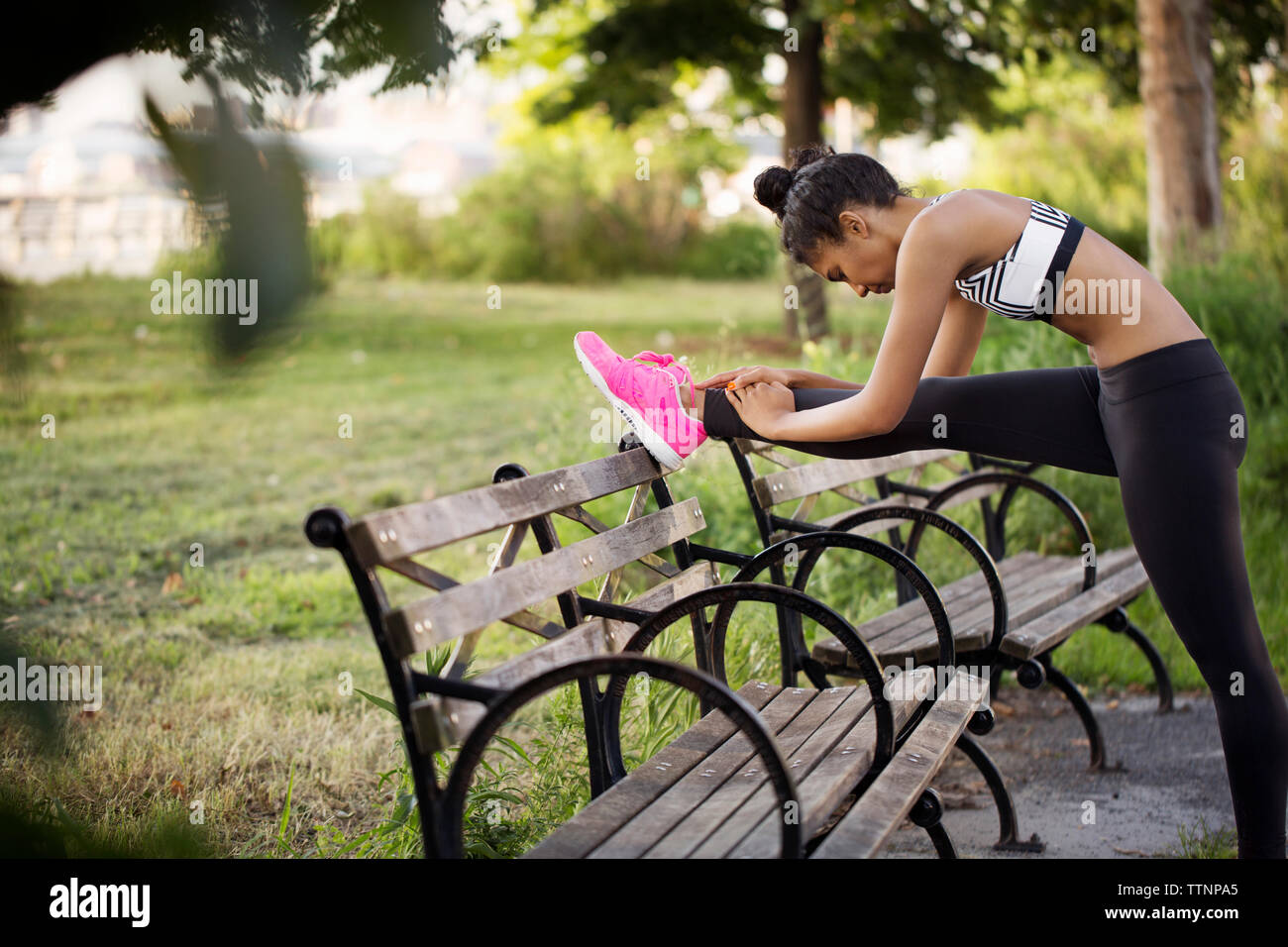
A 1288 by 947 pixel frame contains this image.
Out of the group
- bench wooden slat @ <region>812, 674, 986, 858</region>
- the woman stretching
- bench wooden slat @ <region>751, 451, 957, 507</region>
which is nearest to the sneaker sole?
the woman stretching

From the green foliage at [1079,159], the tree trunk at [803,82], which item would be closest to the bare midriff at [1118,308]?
the tree trunk at [803,82]

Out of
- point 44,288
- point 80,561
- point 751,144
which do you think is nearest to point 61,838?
A: point 44,288

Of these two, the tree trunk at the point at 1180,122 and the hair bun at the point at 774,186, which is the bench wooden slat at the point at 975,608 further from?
the tree trunk at the point at 1180,122

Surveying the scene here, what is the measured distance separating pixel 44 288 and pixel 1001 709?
3.84 m

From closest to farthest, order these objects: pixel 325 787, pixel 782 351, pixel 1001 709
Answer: pixel 325 787 < pixel 1001 709 < pixel 782 351

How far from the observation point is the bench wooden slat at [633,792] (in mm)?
1935

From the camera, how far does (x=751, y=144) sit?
22.6m

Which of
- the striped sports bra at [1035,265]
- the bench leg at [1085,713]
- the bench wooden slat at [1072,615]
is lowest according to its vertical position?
the bench leg at [1085,713]

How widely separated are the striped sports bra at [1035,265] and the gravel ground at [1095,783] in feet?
5.03

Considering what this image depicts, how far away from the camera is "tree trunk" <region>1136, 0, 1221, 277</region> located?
8148 millimetres

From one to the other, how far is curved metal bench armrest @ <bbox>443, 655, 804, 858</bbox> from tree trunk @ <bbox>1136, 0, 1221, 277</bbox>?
24.3ft

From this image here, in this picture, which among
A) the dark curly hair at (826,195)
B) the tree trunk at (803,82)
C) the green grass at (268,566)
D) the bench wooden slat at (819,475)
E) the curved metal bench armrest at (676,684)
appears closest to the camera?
the green grass at (268,566)

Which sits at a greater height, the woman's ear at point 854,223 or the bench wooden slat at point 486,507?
the woman's ear at point 854,223
